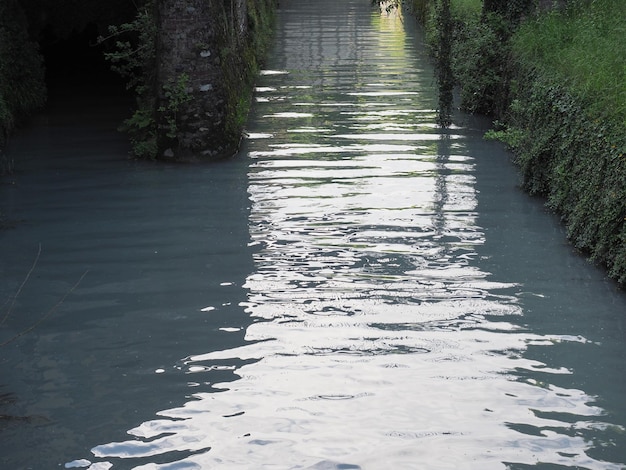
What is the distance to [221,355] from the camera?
7.24 metres

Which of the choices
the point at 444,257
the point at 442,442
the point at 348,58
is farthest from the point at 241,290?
the point at 348,58

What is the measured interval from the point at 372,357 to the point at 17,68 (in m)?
10.8

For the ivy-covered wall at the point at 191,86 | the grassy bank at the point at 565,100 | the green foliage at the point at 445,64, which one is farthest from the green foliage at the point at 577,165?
the ivy-covered wall at the point at 191,86

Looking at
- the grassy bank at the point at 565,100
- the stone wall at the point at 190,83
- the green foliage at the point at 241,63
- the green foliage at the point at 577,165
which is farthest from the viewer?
the green foliage at the point at 241,63

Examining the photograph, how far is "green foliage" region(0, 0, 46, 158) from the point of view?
15.4 metres

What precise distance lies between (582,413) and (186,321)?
2995 millimetres

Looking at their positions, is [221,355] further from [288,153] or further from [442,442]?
[288,153]

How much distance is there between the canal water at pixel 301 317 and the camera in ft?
19.8

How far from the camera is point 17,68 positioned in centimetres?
1617

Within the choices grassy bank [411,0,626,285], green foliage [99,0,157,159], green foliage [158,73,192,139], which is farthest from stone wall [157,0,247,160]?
grassy bank [411,0,626,285]

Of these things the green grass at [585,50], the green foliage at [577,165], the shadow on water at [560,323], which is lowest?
the shadow on water at [560,323]

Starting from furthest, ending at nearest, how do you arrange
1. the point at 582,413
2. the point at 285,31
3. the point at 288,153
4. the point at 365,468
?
1. the point at 285,31
2. the point at 288,153
3. the point at 582,413
4. the point at 365,468

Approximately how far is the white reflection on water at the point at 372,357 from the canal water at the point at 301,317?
2cm

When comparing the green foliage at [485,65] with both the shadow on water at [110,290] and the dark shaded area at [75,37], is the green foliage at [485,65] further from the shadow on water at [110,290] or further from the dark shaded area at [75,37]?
the dark shaded area at [75,37]
